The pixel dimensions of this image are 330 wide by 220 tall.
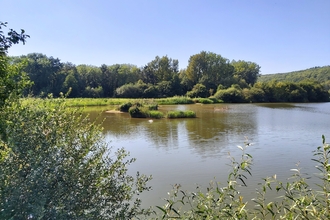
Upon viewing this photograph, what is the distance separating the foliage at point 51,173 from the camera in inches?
81.6

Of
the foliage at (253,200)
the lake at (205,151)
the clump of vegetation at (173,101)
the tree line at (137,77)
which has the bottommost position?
the lake at (205,151)

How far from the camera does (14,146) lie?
7.26 ft

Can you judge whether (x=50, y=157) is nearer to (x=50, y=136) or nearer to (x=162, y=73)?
(x=50, y=136)

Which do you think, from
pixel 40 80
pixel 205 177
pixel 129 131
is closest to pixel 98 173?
pixel 205 177

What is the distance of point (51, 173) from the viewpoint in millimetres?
2324

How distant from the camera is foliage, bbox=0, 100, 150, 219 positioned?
207 cm

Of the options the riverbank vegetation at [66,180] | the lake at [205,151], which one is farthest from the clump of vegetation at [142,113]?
the riverbank vegetation at [66,180]

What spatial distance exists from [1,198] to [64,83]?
162 ft

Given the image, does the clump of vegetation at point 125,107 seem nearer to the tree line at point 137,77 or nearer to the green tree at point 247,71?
the tree line at point 137,77

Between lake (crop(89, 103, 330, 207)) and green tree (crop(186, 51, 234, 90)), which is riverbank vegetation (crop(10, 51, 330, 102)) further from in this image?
lake (crop(89, 103, 330, 207))

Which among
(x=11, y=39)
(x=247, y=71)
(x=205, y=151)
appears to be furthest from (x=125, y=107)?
(x=247, y=71)

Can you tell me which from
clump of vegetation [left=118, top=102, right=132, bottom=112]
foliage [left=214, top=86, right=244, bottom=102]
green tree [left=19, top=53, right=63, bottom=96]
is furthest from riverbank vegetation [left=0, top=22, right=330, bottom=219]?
green tree [left=19, top=53, right=63, bottom=96]

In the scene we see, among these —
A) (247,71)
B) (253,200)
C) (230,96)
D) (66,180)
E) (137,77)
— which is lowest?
(253,200)

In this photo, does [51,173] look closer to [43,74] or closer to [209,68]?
[43,74]
